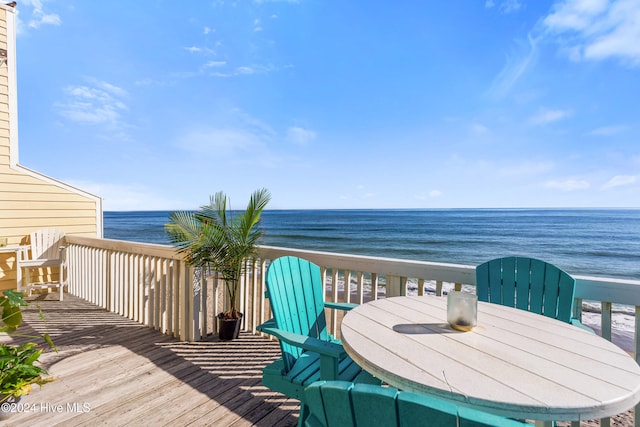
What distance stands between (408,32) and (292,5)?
12.1ft

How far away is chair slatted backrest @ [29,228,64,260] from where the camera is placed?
4.24 meters

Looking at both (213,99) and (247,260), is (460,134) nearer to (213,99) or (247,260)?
(213,99)

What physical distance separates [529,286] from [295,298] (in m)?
1.44

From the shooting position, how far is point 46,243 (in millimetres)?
4367

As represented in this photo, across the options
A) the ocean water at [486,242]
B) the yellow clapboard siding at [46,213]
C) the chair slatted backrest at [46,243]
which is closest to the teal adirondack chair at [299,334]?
the chair slatted backrest at [46,243]

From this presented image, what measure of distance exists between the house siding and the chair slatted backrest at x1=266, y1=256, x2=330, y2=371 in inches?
188

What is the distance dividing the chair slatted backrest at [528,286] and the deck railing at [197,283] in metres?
0.09

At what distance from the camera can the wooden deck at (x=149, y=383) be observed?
178cm

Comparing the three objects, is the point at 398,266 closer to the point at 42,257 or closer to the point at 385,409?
the point at 385,409

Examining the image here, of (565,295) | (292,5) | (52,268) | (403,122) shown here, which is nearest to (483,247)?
(403,122)

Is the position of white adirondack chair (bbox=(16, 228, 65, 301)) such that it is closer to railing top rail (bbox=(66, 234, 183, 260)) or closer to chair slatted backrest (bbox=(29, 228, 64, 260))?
chair slatted backrest (bbox=(29, 228, 64, 260))

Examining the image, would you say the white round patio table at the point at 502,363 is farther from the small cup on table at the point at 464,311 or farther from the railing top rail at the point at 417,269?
the railing top rail at the point at 417,269

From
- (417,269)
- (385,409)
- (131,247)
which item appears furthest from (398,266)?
(131,247)

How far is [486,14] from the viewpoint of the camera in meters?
8.73
